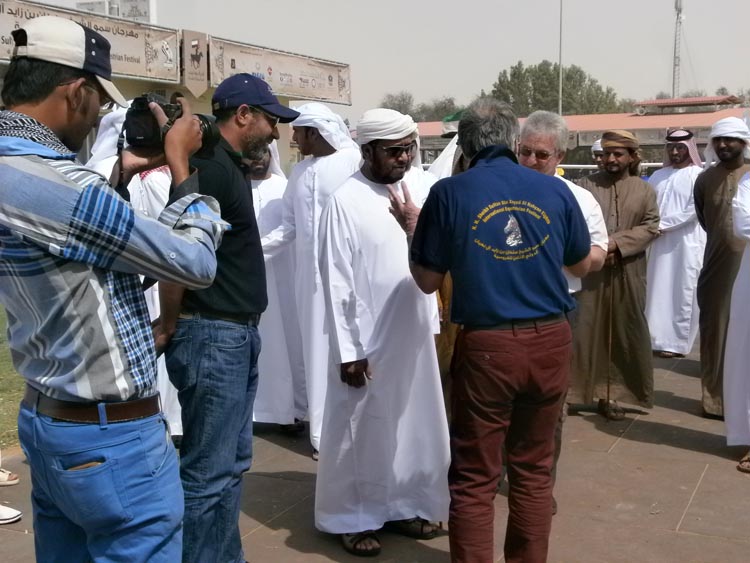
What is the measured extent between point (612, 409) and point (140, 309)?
463 cm

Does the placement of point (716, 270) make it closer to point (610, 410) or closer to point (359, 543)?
point (610, 410)

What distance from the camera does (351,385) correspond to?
12.9 feet

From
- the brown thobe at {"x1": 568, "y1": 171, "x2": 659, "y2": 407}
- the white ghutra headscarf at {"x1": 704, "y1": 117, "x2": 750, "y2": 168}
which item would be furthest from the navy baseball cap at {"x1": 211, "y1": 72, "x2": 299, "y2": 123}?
the white ghutra headscarf at {"x1": 704, "y1": 117, "x2": 750, "y2": 168}

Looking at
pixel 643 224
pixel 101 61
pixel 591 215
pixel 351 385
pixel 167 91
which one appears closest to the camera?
pixel 101 61

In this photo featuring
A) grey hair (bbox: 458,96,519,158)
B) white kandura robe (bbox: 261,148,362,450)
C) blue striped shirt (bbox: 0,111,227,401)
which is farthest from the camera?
white kandura robe (bbox: 261,148,362,450)

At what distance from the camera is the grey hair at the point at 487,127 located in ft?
11.1

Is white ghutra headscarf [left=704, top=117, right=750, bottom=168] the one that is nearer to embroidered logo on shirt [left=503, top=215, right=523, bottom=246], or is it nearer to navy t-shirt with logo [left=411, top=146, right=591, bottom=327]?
navy t-shirt with logo [left=411, top=146, right=591, bottom=327]

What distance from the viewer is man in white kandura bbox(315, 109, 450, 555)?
153 inches

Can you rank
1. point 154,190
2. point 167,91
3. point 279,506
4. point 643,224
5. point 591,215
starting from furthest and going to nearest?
1. point 167,91
2. point 643,224
3. point 154,190
4. point 279,506
5. point 591,215

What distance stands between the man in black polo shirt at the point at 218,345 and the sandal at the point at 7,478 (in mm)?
2115

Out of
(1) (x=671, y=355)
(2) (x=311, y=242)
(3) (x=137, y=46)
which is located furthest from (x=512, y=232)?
(3) (x=137, y=46)

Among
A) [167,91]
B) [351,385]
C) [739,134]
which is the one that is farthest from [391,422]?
[167,91]

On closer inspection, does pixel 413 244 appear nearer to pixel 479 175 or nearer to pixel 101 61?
pixel 479 175

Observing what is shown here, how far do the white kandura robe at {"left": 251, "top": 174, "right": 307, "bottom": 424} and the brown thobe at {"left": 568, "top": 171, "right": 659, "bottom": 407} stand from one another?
185cm
